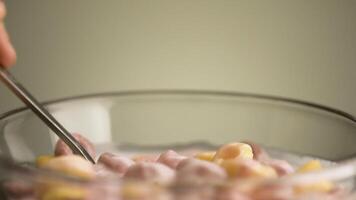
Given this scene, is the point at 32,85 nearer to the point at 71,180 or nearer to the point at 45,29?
the point at 45,29

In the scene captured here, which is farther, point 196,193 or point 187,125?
point 187,125

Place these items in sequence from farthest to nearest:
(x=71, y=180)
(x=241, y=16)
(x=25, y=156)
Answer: (x=241, y=16) → (x=25, y=156) → (x=71, y=180)

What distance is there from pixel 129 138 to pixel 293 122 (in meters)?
0.14

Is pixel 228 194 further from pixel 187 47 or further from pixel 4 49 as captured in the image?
pixel 187 47

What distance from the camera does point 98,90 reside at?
0.66 m

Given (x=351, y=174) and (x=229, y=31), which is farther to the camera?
(x=229, y=31)

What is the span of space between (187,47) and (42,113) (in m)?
0.20

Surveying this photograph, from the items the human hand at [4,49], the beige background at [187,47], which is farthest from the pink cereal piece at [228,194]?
the beige background at [187,47]

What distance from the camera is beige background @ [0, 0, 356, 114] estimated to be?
2.09 feet

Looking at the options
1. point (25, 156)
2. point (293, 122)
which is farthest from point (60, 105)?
point (293, 122)

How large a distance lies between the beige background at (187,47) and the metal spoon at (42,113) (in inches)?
6.3

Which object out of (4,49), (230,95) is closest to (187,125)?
(230,95)

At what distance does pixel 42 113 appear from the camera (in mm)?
492

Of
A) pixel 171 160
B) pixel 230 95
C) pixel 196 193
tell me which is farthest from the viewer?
pixel 230 95
